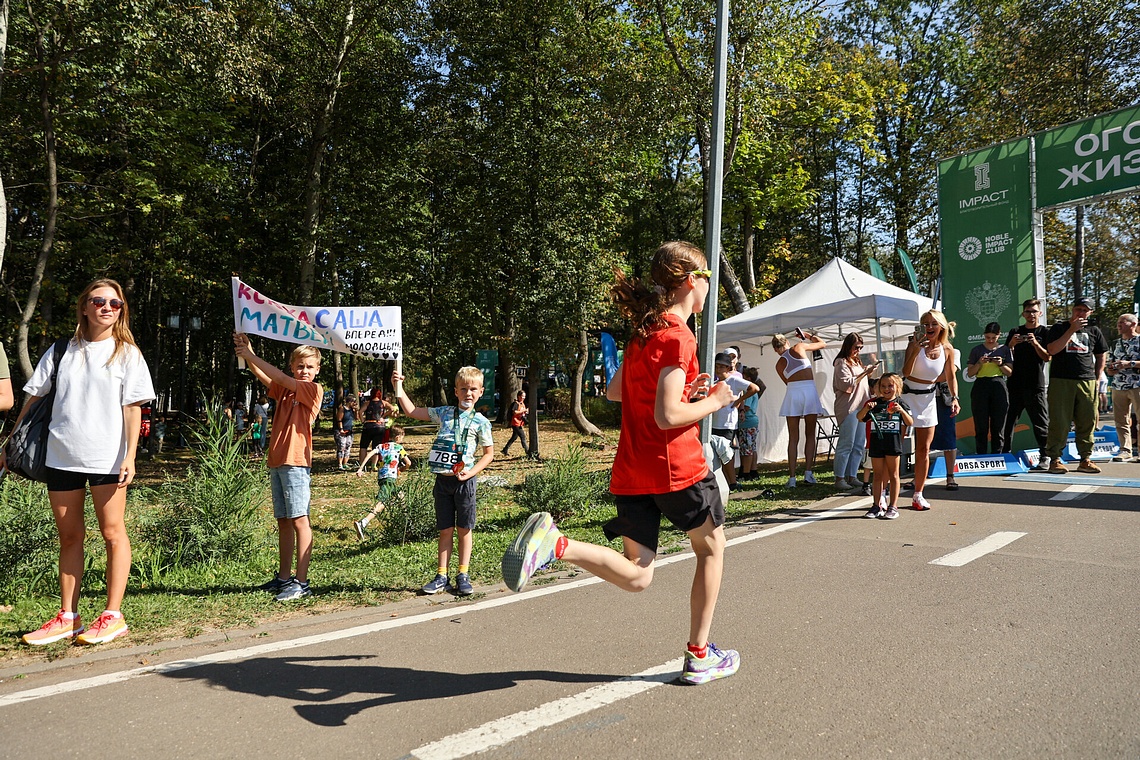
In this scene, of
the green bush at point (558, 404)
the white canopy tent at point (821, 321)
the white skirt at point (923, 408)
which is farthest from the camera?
the green bush at point (558, 404)

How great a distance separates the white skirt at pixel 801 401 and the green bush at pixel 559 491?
3412mm

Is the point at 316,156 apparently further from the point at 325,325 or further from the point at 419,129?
the point at 325,325

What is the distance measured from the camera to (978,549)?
6.22 meters

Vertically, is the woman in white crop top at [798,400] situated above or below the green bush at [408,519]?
above

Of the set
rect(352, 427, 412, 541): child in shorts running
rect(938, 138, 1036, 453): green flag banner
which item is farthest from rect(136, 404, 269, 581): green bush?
rect(938, 138, 1036, 453): green flag banner

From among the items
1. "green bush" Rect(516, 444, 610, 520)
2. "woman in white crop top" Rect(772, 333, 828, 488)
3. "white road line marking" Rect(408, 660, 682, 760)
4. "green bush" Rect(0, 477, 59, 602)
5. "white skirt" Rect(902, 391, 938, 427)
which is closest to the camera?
"white road line marking" Rect(408, 660, 682, 760)

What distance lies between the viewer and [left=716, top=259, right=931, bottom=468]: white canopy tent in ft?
38.7

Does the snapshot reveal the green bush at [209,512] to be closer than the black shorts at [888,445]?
Yes

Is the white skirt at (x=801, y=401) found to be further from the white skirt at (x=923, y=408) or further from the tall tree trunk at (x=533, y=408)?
the tall tree trunk at (x=533, y=408)

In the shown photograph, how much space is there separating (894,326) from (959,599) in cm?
1130

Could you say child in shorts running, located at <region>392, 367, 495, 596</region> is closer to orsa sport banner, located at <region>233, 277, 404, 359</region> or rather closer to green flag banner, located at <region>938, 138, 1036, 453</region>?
orsa sport banner, located at <region>233, 277, 404, 359</region>

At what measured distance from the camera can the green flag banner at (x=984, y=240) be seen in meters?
12.8

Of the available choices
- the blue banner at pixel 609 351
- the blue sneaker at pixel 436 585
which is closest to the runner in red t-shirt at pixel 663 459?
the blue sneaker at pixel 436 585

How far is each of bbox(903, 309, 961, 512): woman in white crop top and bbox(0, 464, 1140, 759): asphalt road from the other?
2.57 m
